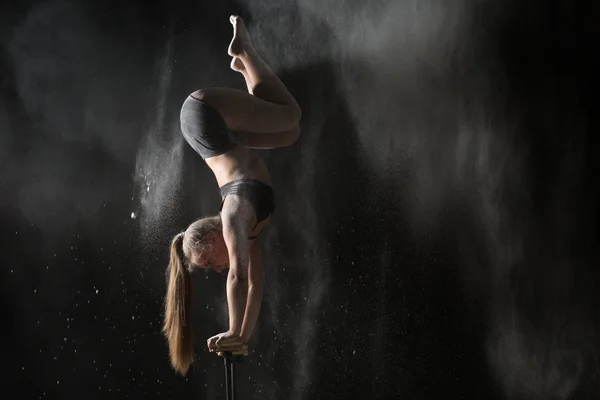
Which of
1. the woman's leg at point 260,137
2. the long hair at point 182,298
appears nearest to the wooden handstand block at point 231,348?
the long hair at point 182,298

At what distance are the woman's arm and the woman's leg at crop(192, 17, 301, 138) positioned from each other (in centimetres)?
45

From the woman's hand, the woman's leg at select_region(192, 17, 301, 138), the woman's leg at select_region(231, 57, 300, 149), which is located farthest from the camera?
the woman's leg at select_region(231, 57, 300, 149)

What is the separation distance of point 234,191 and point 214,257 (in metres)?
0.26

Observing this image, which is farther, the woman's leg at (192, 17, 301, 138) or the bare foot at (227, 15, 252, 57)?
the bare foot at (227, 15, 252, 57)

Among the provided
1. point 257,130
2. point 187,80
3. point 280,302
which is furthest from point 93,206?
point 257,130

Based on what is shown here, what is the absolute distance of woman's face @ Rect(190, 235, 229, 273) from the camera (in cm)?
311

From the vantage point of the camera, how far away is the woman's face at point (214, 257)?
3.11m

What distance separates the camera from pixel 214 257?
10.3 ft

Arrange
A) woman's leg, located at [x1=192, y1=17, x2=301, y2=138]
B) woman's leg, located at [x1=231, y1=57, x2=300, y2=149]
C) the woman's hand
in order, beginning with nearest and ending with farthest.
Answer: the woman's hand, woman's leg, located at [x1=192, y1=17, x2=301, y2=138], woman's leg, located at [x1=231, y1=57, x2=300, y2=149]

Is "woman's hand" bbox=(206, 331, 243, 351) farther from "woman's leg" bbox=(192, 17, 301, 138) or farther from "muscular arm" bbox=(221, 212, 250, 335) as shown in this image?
"woman's leg" bbox=(192, 17, 301, 138)

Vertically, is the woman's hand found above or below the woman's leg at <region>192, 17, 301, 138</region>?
below

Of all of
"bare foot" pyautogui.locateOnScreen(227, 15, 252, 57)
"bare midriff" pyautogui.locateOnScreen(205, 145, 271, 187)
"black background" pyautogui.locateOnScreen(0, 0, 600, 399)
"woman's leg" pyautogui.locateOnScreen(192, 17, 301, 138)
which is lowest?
"black background" pyautogui.locateOnScreen(0, 0, 600, 399)

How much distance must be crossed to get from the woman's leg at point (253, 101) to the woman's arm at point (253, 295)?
45 centimetres

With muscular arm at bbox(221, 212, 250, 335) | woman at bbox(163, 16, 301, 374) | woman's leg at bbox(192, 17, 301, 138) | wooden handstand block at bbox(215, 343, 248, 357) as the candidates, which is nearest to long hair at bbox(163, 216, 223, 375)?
woman at bbox(163, 16, 301, 374)
